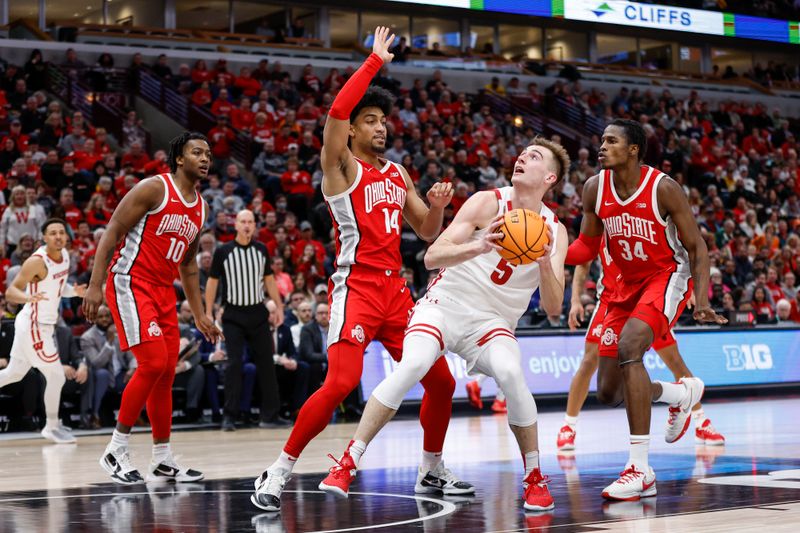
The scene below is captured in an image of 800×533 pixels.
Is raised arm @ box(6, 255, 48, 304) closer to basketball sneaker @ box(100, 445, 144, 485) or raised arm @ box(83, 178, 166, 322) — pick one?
raised arm @ box(83, 178, 166, 322)

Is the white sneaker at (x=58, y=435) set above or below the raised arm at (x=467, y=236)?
→ below

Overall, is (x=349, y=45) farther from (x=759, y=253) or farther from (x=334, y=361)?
(x=334, y=361)

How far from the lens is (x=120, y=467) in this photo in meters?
6.97

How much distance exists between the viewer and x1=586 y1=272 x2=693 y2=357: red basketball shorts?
656 cm

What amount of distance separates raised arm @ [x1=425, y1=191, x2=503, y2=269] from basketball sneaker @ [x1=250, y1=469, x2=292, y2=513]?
1287mm

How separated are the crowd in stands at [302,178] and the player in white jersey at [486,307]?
6.54m

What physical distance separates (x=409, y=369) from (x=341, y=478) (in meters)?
0.63

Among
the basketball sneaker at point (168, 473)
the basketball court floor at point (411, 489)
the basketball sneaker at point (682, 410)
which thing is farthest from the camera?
the basketball sneaker at point (682, 410)

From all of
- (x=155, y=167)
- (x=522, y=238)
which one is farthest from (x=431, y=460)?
(x=155, y=167)

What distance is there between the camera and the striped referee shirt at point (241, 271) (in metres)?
11.4

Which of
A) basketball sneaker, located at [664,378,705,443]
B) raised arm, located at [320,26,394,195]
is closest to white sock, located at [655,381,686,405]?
basketball sneaker, located at [664,378,705,443]

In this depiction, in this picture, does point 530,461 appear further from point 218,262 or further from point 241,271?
point 218,262

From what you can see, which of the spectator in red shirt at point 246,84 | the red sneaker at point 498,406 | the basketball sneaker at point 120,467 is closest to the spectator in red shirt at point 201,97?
the spectator in red shirt at point 246,84

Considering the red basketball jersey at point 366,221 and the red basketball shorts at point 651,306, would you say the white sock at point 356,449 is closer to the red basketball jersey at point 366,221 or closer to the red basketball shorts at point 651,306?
the red basketball jersey at point 366,221
